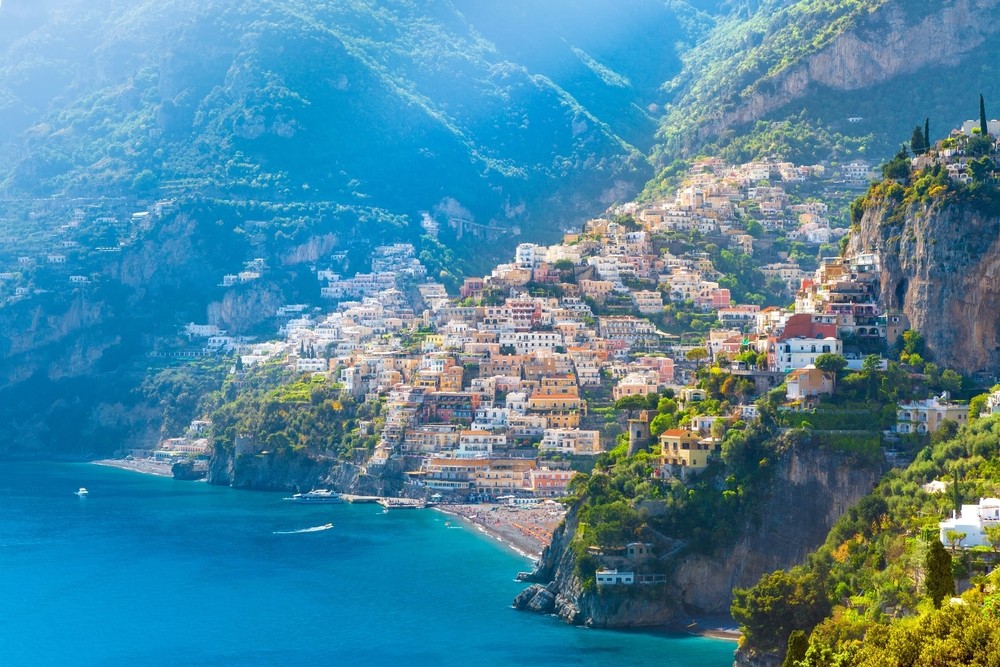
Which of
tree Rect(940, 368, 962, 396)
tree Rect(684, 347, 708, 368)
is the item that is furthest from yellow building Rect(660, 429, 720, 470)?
tree Rect(684, 347, 708, 368)

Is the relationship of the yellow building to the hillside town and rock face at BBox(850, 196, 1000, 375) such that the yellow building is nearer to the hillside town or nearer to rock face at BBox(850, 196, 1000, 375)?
the hillside town

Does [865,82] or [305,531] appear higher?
[865,82]

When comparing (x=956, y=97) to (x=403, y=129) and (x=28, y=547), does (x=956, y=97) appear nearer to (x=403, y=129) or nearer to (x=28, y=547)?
(x=403, y=129)

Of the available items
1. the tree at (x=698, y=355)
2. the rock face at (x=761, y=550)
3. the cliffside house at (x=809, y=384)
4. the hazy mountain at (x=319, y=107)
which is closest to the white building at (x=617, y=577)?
the rock face at (x=761, y=550)

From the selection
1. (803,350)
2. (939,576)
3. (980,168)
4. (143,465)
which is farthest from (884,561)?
(143,465)

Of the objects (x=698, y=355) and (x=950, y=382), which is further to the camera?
(x=698, y=355)

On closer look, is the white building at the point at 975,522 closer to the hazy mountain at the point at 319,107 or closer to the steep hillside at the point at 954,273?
the steep hillside at the point at 954,273

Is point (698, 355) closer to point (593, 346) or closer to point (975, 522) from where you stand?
point (593, 346)
